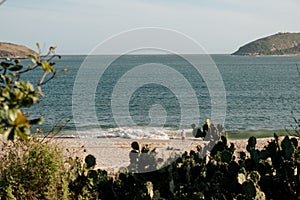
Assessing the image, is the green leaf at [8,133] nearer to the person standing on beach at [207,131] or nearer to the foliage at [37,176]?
the person standing on beach at [207,131]

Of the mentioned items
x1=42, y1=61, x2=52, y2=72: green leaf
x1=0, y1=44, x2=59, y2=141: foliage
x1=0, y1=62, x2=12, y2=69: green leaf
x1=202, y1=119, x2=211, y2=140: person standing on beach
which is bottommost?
x1=202, y1=119, x2=211, y2=140: person standing on beach

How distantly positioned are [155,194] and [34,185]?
2972mm

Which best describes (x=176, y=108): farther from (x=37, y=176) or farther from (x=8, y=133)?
(x=8, y=133)

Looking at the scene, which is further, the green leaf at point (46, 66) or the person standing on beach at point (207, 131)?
the person standing on beach at point (207, 131)

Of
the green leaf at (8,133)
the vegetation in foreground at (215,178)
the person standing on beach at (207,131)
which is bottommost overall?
the vegetation in foreground at (215,178)

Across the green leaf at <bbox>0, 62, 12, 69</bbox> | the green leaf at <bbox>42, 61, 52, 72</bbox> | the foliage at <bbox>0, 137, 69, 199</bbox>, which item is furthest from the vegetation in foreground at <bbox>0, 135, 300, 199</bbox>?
the green leaf at <bbox>42, 61, 52, 72</bbox>

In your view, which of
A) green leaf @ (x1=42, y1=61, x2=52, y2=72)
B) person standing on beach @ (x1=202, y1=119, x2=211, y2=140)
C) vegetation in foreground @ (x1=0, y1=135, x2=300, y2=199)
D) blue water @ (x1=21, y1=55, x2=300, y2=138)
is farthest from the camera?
blue water @ (x1=21, y1=55, x2=300, y2=138)

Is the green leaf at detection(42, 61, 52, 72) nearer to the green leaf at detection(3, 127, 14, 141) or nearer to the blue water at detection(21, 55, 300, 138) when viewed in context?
the green leaf at detection(3, 127, 14, 141)

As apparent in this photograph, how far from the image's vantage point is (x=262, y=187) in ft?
12.6

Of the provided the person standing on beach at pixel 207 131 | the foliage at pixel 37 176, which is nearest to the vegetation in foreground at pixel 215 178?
the person standing on beach at pixel 207 131

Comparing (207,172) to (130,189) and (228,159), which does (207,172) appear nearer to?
(228,159)

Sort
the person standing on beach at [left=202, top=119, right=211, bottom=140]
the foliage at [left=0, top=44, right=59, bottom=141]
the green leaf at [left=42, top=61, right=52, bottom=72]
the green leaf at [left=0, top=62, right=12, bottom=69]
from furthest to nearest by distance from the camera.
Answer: the person standing on beach at [left=202, top=119, right=211, bottom=140]
the green leaf at [left=0, top=62, right=12, bottom=69]
the green leaf at [left=42, top=61, right=52, bottom=72]
the foliage at [left=0, top=44, right=59, bottom=141]

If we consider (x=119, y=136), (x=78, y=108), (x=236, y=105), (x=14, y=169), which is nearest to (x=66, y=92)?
(x=78, y=108)

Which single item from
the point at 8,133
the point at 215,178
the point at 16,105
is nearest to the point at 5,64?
the point at 16,105
